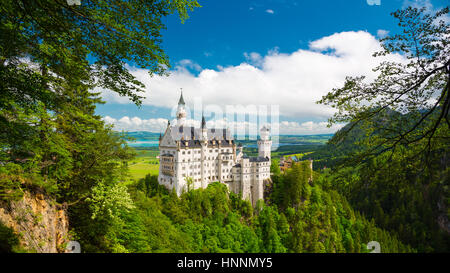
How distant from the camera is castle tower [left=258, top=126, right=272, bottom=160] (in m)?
54.8

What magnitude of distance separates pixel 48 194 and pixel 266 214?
46.4m

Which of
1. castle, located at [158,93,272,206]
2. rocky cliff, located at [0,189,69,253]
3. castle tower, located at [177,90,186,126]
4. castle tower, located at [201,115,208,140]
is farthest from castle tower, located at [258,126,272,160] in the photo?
rocky cliff, located at [0,189,69,253]

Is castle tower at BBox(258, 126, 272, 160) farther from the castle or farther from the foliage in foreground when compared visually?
the foliage in foreground

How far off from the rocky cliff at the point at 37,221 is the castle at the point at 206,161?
1263 inches

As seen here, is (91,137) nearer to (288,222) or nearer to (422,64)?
(422,64)

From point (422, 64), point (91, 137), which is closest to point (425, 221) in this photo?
point (422, 64)

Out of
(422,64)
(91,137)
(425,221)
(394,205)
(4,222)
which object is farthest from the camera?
(394,205)

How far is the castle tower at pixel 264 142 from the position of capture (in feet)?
180

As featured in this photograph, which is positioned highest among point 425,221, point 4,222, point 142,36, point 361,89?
point 142,36

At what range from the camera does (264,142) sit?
5516cm

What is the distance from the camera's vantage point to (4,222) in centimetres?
845

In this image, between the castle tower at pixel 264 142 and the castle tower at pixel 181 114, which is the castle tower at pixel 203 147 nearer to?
the castle tower at pixel 181 114

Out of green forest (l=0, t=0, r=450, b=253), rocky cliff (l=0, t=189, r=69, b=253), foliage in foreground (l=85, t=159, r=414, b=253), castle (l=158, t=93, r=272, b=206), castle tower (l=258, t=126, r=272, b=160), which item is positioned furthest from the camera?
castle tower (l=258, t=126, r=272, b=160)

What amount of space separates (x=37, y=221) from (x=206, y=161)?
39.7 m
